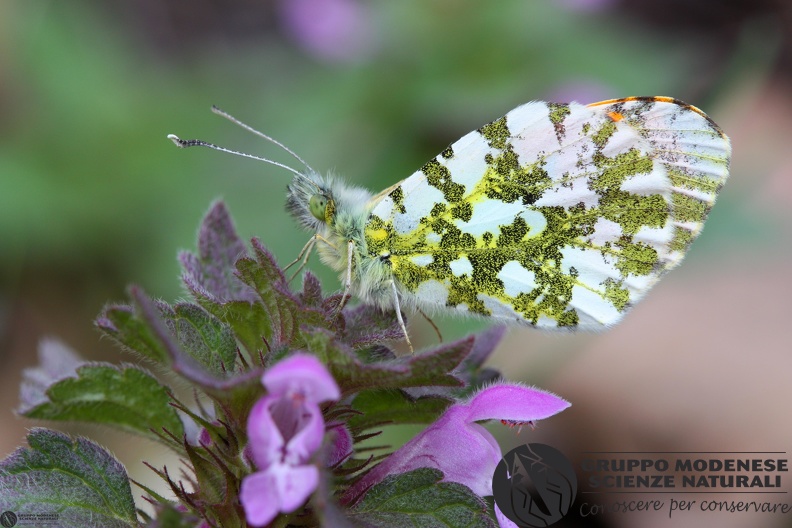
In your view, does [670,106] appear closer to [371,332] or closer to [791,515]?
[371,332]

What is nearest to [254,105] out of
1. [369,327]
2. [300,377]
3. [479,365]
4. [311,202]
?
[311,202]

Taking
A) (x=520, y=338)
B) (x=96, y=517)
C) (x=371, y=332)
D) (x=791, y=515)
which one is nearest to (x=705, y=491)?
(x=791, y=515)

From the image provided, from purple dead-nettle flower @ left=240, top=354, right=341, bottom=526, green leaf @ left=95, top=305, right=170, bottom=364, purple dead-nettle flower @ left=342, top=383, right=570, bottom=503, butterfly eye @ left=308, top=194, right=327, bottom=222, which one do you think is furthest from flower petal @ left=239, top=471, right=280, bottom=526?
butterfly eye @ left=308, top=194, right=327, bottom=222

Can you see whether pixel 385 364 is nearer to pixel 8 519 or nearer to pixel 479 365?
pixel 479 365

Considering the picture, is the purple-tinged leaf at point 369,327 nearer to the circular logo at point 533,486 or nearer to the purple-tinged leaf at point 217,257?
the purple-tinged leaf at point 217,257

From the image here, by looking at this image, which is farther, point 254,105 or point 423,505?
point 254,105
